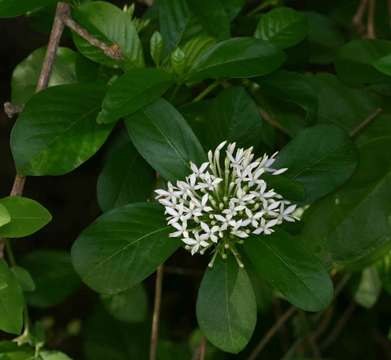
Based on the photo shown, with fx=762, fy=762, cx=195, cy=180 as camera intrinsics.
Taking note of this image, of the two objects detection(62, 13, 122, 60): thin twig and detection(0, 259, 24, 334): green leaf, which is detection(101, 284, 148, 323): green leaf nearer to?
detection(0, 259, 24, 334): green leaf

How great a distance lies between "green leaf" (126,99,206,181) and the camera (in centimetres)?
137

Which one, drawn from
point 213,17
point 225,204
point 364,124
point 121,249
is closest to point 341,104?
point 364,124

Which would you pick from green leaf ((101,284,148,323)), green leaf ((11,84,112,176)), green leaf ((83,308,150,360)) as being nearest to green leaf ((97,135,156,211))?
green leaf ((11,84,112,176))

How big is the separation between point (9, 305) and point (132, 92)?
0.44m

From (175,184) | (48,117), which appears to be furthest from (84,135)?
(175,184)

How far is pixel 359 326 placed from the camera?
2637 millimetres

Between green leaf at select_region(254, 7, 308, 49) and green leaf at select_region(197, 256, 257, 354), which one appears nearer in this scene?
green leaf at select_region(197, 256, 257, 354)

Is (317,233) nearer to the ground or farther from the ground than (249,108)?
nearer to the ground

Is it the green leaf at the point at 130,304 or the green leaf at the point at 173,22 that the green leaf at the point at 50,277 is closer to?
the green leaf at the point at 130,304

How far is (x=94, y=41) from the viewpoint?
1399 millimetres

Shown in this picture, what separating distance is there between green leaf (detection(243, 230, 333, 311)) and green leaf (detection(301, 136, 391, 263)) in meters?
0.17

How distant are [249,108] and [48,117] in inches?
14.7

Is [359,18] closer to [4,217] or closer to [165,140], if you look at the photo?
[165,140]

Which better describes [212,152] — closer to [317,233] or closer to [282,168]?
[282,168]
